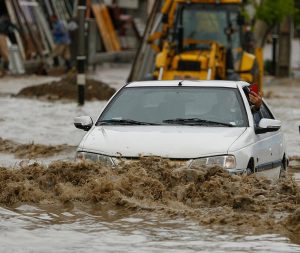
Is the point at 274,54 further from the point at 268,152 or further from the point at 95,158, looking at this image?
the point at 95,158

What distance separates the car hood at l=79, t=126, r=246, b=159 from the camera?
12852 mm

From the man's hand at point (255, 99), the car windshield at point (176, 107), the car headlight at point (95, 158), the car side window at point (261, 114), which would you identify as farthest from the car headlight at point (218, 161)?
the man's hand at point (255, 99)

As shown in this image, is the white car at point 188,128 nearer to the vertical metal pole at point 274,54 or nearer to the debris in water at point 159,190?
the debris in water at point 159,190

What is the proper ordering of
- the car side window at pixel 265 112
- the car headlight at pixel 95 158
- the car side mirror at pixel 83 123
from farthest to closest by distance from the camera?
the car side window at pixel 265 112
the car side mirror at pixel 83 123
the car headlight at pixel 95 158

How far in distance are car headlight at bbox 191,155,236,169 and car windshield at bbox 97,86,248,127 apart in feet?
3.27

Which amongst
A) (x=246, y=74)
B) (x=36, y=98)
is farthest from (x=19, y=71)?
(x=246, y=74)

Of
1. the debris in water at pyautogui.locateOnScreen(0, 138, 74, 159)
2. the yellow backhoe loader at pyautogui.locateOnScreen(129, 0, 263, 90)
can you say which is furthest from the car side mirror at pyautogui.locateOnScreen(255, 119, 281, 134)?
the yellow backhoe loader at pyautogui.locateOnScreen(129, 0, 263, 90)

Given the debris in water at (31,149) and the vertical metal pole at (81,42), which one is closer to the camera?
the debris in water at (31,149)

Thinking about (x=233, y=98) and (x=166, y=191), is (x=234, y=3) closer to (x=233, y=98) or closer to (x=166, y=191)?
(x=233, y=98)

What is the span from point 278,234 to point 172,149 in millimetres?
2236

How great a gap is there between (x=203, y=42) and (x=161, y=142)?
16.3 m

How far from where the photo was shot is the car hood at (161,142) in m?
A: 12.9

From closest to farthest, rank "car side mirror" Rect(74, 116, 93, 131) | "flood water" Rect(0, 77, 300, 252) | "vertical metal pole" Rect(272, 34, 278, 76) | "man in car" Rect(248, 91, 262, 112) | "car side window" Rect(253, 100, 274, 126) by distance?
1. "flood water" Rect(0, 77, 300, 252)
2. "car side mirror" Rect(74, 116, 93, 131)
3. "car side window" Rect(253, 100, 274, 126)
4. "man in car" Rect(248, 91, 262, 112)
5. "vertical metal pole" Rect(272, 34, 278, 76)

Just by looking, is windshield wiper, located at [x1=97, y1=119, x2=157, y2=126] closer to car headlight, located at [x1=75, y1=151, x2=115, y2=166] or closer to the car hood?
the car hood
